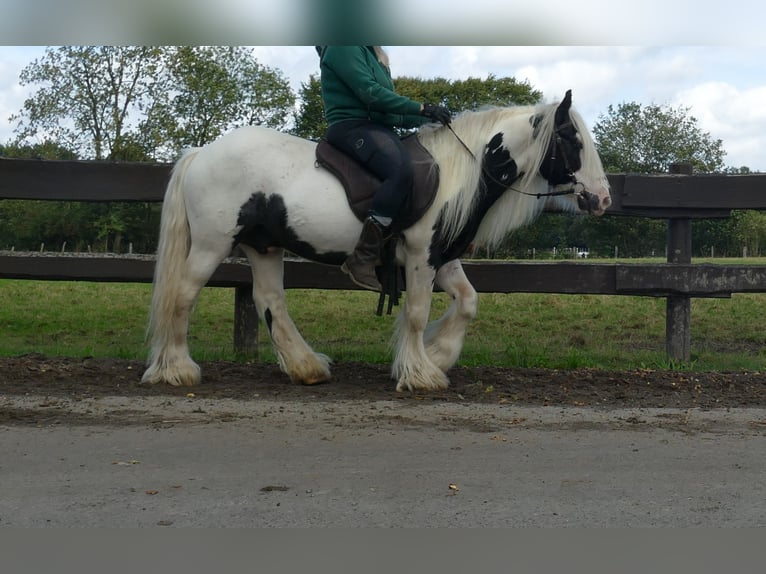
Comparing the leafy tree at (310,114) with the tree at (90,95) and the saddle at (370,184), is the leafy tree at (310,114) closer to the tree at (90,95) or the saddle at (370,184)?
the tree at (90,95)

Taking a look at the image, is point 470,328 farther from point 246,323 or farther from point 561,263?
point 246,323

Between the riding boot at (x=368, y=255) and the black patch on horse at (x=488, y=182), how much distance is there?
479mm

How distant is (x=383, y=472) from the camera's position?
382 cm

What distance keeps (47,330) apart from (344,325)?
3.59 m

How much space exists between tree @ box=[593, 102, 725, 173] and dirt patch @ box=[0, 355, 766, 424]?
139ft

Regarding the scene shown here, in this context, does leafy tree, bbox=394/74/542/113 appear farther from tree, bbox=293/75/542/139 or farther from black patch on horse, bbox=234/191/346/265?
black patch on horse, bbox=234/191/346/265

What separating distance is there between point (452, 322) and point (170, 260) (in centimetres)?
222

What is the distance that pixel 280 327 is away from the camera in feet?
21.4

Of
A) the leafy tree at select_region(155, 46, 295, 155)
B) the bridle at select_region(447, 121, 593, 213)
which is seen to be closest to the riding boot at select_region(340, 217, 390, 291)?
the bridle at select_region(447, 121, 593, 213)

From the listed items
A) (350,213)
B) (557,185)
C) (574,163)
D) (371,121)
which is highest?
(371,121)

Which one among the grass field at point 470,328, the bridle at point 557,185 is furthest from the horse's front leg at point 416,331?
the grass field at point 470,328

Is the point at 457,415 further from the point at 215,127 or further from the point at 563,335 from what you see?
the point at 215,127

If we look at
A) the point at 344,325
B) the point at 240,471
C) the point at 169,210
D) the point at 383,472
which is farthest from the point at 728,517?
the point at 344,325

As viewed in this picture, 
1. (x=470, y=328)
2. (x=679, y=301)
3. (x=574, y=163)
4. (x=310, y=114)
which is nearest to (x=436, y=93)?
(x=310, y=114)
